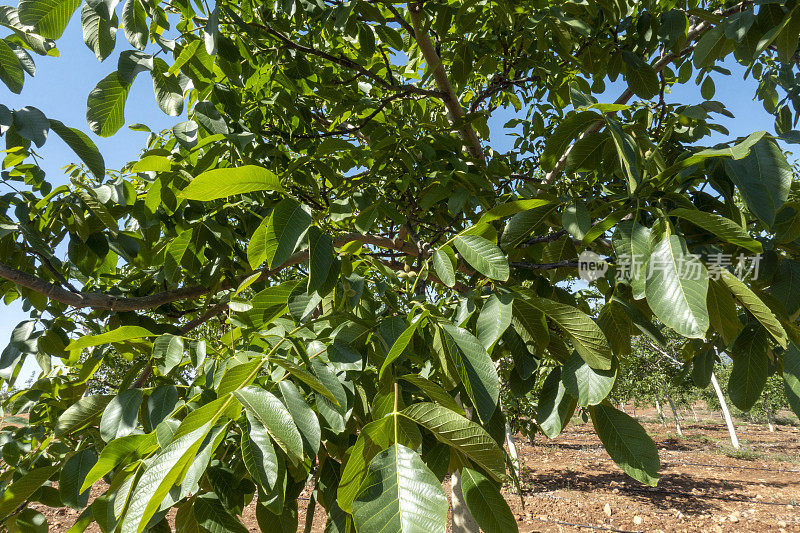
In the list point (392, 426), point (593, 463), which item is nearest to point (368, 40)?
point (392, 426)

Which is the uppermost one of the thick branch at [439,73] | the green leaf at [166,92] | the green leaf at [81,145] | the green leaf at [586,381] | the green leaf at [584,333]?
the thick branch at [439,73]

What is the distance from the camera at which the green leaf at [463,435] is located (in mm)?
665

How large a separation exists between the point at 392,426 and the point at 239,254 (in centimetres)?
182

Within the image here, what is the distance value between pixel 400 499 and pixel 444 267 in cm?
46

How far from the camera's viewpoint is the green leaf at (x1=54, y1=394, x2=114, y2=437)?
960 mm

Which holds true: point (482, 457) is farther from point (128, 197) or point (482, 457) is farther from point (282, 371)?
point (128, 197)

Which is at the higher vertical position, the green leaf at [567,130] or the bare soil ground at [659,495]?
the green leaf at [567,130]

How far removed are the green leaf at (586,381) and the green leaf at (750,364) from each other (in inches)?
15.7

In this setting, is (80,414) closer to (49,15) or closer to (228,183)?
(228,183)

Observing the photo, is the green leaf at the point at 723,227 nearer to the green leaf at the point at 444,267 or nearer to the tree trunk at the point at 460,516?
the green leaf at the point at 444,267

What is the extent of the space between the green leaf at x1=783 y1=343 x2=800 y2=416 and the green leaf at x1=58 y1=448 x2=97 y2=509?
1459 mm

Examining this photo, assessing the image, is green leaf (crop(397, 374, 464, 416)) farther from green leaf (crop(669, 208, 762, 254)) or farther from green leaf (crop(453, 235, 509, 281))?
green leaf (crop(669, 208, 762, 254))

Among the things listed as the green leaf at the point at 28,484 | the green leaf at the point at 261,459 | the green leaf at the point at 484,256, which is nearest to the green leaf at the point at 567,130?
the green leaf at the point at 484,256

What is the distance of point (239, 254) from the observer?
2303mm
